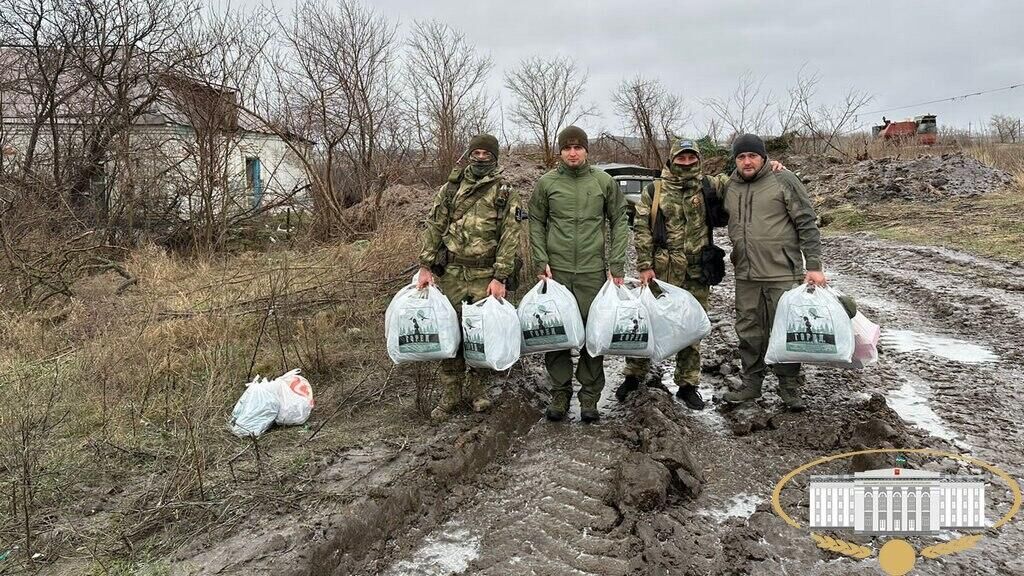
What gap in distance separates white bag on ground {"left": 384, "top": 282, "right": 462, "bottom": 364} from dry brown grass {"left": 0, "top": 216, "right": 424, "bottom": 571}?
1.74 ft

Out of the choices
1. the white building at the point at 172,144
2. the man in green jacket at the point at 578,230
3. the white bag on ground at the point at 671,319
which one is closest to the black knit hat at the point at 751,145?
the man in green jacket at the point at 578,230

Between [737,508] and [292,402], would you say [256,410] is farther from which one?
[737,508]

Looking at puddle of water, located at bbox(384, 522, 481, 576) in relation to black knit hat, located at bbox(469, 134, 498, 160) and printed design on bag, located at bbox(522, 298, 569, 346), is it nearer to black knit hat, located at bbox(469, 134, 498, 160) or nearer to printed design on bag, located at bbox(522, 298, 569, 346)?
printed design on bag, located at bbox(522, 298, 569, 346)

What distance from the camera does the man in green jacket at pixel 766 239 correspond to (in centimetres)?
364

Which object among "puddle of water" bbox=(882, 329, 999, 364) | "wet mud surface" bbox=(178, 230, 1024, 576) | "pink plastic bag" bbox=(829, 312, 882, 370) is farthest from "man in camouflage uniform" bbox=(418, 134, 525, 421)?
"puddle of water" bbox=(882, 329, 999, 364)

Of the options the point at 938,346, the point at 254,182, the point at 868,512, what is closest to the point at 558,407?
the point at 868,512

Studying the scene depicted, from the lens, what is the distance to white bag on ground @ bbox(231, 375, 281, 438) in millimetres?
3627

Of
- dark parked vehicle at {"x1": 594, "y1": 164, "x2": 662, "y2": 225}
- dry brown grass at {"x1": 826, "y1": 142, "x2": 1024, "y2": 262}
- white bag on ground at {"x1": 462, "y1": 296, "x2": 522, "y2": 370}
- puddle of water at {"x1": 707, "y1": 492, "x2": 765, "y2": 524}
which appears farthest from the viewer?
dark parked vehicle at {"x1": 594, "y1": 164, "x2": 662, "y2": 225}

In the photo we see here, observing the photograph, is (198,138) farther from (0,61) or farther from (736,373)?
(736,373)

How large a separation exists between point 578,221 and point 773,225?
117 cm

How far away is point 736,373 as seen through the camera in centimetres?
462

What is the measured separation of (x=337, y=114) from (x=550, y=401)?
29.1 ft

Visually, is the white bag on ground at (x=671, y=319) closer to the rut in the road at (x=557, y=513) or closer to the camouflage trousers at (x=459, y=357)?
the rut in the road at (x=557, y=513)

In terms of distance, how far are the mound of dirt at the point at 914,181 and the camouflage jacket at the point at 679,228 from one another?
12.7m
